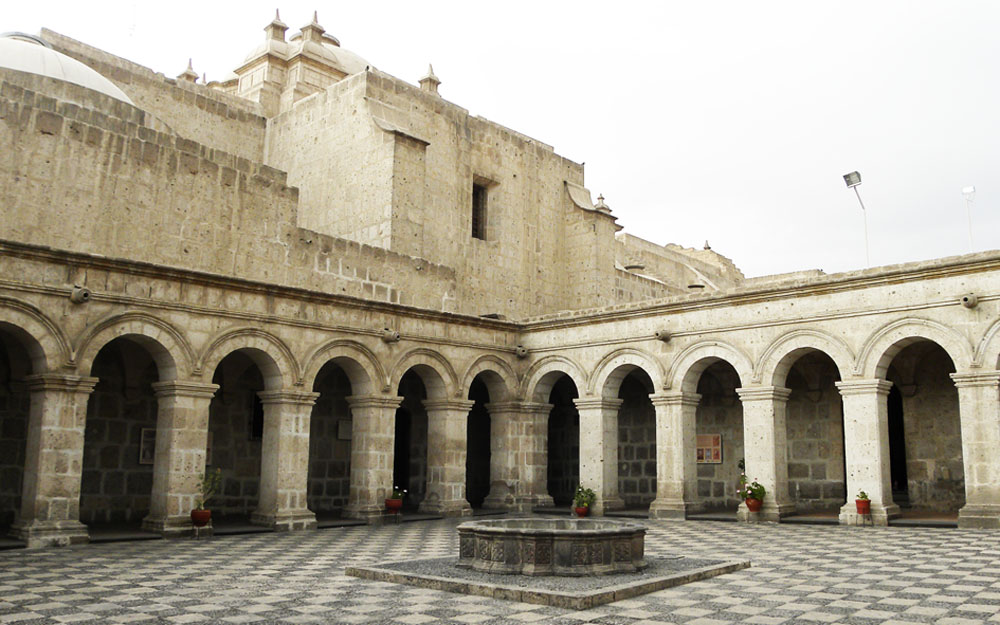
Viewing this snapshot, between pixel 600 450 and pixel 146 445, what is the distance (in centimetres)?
872

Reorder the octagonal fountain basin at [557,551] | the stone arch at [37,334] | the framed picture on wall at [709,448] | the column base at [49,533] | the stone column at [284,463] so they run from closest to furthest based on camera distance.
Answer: the octagonal fountain basin at [557,551] < the column base at [49,533] < the stone arch at [37,334] < the stone column at [284,463] < the framed picture on wall at [709,448]

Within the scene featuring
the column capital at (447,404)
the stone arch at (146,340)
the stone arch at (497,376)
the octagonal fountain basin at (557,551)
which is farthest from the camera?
the stone arch at (497,376)

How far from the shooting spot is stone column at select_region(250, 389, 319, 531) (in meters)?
14.0

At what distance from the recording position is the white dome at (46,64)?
618 inches

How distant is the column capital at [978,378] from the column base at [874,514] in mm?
2345

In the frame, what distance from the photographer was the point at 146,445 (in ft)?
48.5

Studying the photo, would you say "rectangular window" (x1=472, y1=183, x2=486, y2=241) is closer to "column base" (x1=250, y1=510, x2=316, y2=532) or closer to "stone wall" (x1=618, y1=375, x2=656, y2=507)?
"stone wall" (x1=618, y1=375, x2=656, y2=507)

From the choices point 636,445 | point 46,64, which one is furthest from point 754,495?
point 46,64

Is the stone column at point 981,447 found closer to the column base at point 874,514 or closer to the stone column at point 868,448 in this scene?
the column base at point 874,514

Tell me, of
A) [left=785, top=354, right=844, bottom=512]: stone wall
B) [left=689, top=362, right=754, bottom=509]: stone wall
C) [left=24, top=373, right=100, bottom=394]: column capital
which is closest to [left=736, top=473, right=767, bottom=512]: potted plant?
[left=785, top=354, right=844, bottom=512]: stone wall

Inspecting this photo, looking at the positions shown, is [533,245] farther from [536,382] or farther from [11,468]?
[11,468]

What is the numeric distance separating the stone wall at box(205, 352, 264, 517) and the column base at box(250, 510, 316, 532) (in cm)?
190

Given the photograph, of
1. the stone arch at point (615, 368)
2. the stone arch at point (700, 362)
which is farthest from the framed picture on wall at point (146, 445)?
the stone arch at point (700, 362)

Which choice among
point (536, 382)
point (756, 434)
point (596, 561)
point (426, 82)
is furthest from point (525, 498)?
point (426, 82)
